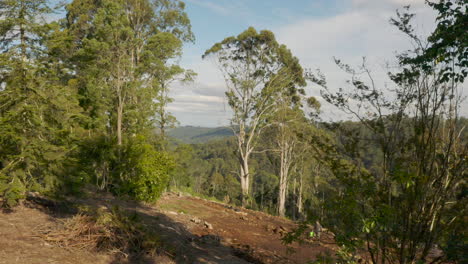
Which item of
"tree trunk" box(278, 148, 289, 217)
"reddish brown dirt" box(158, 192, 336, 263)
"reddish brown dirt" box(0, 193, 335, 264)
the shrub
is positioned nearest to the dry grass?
"reddish brown dirt" box(0, 193, 335, 264)

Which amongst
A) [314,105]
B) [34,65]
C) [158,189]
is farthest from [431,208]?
[314,105]

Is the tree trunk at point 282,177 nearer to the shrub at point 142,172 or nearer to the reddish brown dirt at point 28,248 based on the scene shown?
the shrub at point 142,172

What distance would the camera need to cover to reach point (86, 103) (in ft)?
48.8

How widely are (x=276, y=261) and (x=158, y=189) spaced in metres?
4.88

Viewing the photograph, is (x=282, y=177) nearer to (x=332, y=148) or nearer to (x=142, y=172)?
(x=142, y=172)

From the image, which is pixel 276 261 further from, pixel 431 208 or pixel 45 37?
pixel 45 37

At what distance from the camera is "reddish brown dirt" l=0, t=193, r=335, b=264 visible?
425cm

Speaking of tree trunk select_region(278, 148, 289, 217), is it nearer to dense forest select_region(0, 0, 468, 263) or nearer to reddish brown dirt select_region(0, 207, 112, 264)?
dense forest select_region(0, 0, 468, 263)

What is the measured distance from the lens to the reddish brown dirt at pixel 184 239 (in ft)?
13.9

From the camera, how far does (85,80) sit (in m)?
14.6

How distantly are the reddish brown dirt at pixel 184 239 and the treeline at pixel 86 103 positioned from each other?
2.35ft

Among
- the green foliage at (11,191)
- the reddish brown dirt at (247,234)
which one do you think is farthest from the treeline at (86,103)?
the reddish brown dirt at (247,234)

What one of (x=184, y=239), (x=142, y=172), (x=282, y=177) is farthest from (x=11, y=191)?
(x=282, y=177)

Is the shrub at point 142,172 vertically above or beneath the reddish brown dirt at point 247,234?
above
